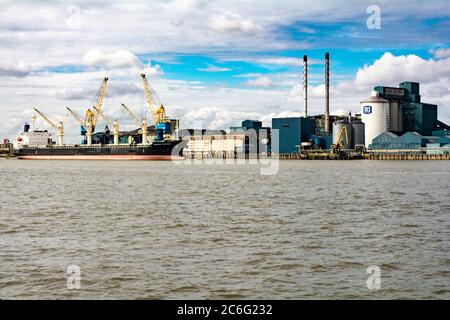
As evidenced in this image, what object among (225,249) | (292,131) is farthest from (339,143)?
(225,249)

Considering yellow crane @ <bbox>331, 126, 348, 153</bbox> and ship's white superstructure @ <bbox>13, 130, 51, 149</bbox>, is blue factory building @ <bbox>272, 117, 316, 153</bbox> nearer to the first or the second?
yellow crane @ <bbox>331, 126, 348, 153</bbox>

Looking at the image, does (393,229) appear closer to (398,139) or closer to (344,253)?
(344,253)

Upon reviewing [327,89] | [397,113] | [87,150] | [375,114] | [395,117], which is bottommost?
[87,150]

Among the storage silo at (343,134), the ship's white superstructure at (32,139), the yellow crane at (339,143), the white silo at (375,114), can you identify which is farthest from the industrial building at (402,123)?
the ship's white superstructure at (32,139)

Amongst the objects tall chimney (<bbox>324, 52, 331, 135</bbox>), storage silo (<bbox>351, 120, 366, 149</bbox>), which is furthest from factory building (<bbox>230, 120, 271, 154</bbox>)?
storage silo (<bbox>351, 120, 366, 149</bbox>)

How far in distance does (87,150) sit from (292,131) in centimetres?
5678

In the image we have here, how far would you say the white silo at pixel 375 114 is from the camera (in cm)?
15662

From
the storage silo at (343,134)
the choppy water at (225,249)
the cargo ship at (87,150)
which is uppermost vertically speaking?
the storage silo at (343,134)

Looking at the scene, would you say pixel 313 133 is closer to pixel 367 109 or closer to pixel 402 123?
pixel 367 109

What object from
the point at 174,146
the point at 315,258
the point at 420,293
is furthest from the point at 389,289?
the point at 174,146

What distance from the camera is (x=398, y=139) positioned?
150750mm

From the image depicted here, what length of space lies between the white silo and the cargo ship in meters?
52.2

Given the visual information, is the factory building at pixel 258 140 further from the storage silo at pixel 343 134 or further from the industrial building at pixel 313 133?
the storage silo at pixel 343 134

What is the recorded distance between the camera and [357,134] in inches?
6319
